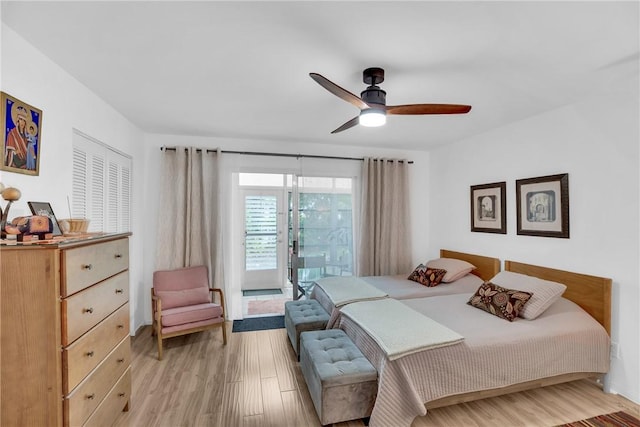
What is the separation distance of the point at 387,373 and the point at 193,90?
2.66m

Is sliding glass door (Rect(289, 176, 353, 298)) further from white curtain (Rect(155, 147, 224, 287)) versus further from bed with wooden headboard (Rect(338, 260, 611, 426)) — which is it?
bed with wooden headboard (Rect(338, 260, 611, 426))

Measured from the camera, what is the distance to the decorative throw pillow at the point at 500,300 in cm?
260

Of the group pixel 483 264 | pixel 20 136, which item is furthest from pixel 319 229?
pixel 20 136

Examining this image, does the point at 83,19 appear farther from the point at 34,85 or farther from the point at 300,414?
the point at 300,414

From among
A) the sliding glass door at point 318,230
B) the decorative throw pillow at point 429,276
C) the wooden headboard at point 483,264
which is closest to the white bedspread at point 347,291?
the sliding glass door at point 318,230

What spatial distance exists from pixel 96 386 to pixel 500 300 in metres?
3.14

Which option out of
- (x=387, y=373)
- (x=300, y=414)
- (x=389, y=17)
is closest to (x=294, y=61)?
(x=389, y=17)

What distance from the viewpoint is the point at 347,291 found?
3.25m

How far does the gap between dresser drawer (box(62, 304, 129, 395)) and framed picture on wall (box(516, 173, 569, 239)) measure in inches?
152

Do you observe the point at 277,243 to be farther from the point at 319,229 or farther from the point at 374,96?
the point at 374,96

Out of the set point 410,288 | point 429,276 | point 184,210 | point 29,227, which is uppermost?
point 184,210

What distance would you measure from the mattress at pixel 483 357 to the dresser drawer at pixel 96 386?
168cm

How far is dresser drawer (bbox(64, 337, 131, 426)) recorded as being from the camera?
4.91 ft

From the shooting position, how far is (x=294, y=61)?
200 cm
